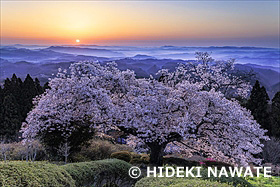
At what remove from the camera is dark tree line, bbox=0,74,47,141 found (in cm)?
3366

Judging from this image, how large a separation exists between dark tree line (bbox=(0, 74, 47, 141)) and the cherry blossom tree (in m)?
21.7

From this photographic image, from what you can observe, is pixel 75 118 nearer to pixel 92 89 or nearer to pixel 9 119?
pixel 92 89

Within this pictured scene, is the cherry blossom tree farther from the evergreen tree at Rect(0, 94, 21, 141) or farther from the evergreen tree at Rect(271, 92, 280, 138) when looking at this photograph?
the evergreen tree at Rect(0, 94, 21, 141)

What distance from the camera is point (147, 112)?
13.0m

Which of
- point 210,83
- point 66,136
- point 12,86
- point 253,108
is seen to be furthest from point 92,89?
point 12,86

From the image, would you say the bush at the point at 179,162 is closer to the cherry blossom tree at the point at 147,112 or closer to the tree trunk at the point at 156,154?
the tree trunk at the point at 156,154

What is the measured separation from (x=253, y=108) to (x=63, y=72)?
26.5 metres

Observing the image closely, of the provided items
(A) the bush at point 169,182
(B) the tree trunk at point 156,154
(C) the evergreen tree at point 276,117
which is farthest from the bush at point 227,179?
(C) the evergreen tree at point 276,117

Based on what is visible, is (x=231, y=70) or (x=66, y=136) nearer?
(x=66, y=136)

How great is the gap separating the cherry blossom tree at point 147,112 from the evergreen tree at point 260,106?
65.9ft

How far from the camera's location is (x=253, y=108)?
32.3m

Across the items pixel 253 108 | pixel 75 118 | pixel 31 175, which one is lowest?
pixel 253 108

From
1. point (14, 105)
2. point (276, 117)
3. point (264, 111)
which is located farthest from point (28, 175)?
point (14, 105)

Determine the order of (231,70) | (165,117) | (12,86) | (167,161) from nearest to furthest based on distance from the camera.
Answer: (165,117) → (167,161) → (231,70) → (12,86)
